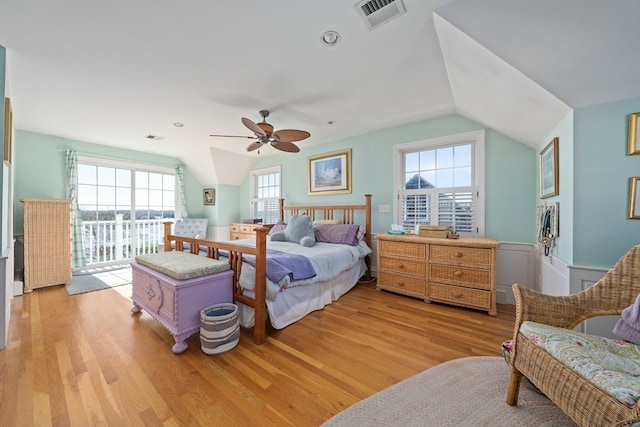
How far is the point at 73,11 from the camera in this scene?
1515mm

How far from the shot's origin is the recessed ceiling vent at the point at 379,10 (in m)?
1.44

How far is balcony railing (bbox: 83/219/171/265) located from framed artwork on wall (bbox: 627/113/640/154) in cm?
690

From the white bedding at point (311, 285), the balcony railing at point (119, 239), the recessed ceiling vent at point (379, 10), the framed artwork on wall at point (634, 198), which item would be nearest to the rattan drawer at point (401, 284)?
the white bedding at point (311, 285)

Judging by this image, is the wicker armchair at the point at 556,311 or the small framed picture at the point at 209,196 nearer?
the wicker armchair at the point at 556,311

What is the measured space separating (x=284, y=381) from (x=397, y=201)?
276 cm

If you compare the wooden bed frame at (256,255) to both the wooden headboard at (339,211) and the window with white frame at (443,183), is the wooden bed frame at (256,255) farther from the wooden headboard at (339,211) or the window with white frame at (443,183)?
the window with white frame at (443,183)

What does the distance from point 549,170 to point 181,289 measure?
332 cm

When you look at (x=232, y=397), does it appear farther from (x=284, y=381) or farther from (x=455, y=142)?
(x=455, y=142)

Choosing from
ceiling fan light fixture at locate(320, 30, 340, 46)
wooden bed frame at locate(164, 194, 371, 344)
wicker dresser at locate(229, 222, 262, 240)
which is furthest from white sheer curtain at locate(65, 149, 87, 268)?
ceiling fan light fixture at locate(320, 30, 340, 46)

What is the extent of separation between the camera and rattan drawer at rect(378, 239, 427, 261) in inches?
112

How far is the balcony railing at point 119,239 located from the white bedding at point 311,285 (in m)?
3.62

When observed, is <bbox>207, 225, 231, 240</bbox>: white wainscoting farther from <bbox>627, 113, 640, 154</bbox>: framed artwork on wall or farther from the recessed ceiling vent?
<bbox>627, 113, 640, 154</bbox>: framed artwork on wall

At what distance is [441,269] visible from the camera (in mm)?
2719

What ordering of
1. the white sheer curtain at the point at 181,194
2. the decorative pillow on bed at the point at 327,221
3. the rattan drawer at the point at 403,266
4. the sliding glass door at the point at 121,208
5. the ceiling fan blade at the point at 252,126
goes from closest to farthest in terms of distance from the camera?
the ceiling fan blade at the point at 252,126, the rattan drawer at the point at 403,266, the decorative pillow on bed at the point at 327,221, the sliding glass door at the point at 121,208, the white sheer curtain at the point at 181,194
